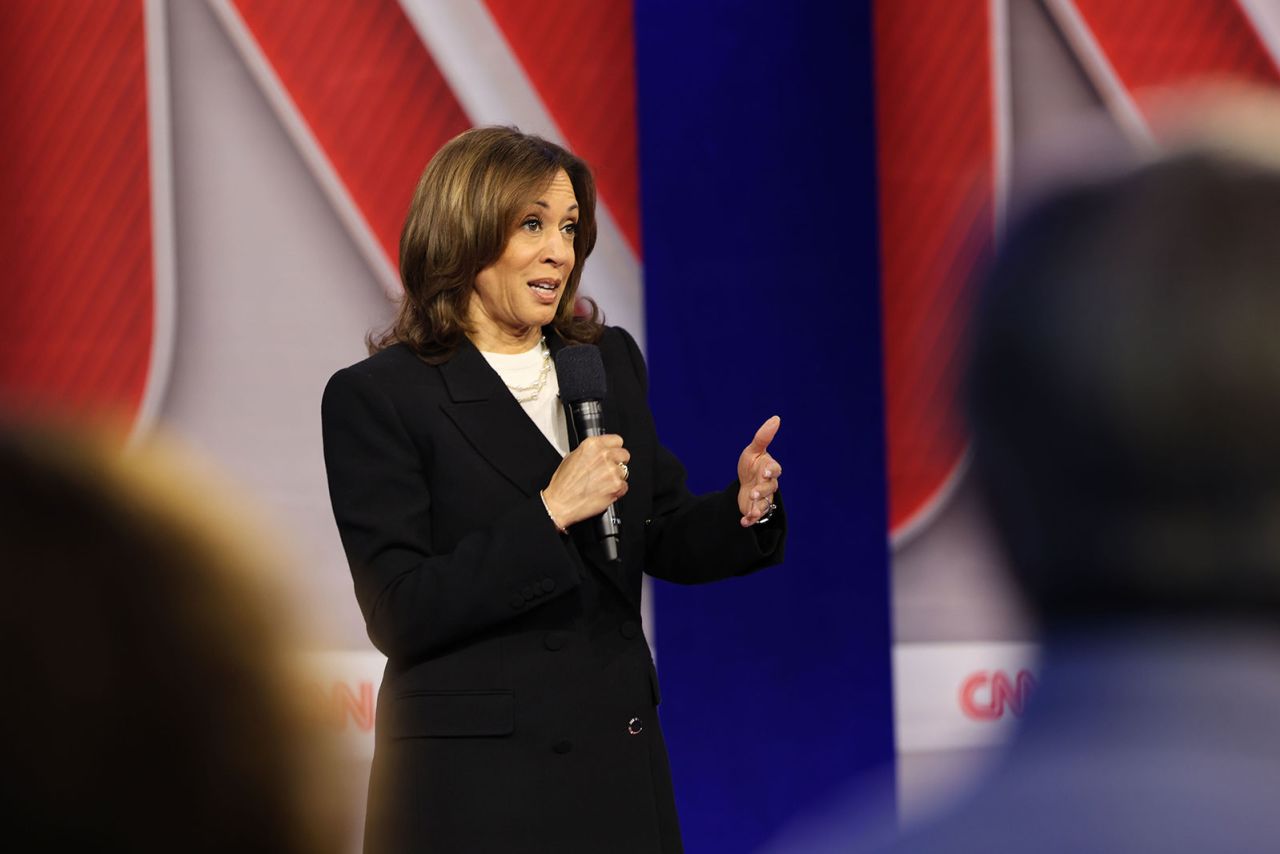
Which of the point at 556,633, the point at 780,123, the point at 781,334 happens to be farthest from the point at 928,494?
the point at 556,633

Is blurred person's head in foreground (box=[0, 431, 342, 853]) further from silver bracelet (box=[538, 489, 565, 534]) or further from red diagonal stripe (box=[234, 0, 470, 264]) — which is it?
silver bracelet (box=[538, 489, 565, 534])

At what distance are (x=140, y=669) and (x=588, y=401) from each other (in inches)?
62.5

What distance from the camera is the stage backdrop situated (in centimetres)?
286

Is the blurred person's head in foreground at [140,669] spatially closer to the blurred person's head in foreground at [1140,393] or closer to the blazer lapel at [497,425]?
the blazer lapel at [497,425]

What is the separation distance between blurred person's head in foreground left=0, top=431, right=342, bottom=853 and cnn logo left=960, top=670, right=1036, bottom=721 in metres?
1.40

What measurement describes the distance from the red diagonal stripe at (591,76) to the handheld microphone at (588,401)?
1.25m

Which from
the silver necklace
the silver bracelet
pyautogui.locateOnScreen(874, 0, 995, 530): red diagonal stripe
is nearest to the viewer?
the silver bracelet

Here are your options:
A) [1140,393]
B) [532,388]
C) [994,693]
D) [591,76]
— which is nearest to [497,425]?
[532,388]

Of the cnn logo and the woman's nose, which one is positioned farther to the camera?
the cnn logo

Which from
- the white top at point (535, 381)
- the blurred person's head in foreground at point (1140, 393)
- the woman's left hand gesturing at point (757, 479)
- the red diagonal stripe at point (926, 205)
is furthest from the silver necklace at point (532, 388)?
the blurred person's head in foreground at point (1140, 393)

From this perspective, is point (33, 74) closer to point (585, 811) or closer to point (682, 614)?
point (682, 614)

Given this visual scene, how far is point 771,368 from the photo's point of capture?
2920 mm

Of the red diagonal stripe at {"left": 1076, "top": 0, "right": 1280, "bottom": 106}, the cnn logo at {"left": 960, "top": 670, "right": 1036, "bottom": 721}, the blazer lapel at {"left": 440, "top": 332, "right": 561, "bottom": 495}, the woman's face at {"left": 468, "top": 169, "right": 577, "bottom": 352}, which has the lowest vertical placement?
the cnn logo at {"left": 960, "top": 670, "right": 1036, "bottom": 721}

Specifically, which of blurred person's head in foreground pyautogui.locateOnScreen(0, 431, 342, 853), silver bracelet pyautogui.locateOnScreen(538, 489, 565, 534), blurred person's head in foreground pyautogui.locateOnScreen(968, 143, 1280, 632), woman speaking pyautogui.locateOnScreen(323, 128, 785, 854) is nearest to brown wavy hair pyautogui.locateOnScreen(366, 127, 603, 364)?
woman speaking pyautogui.locateOnScreen(323, 128, 785, 854)
